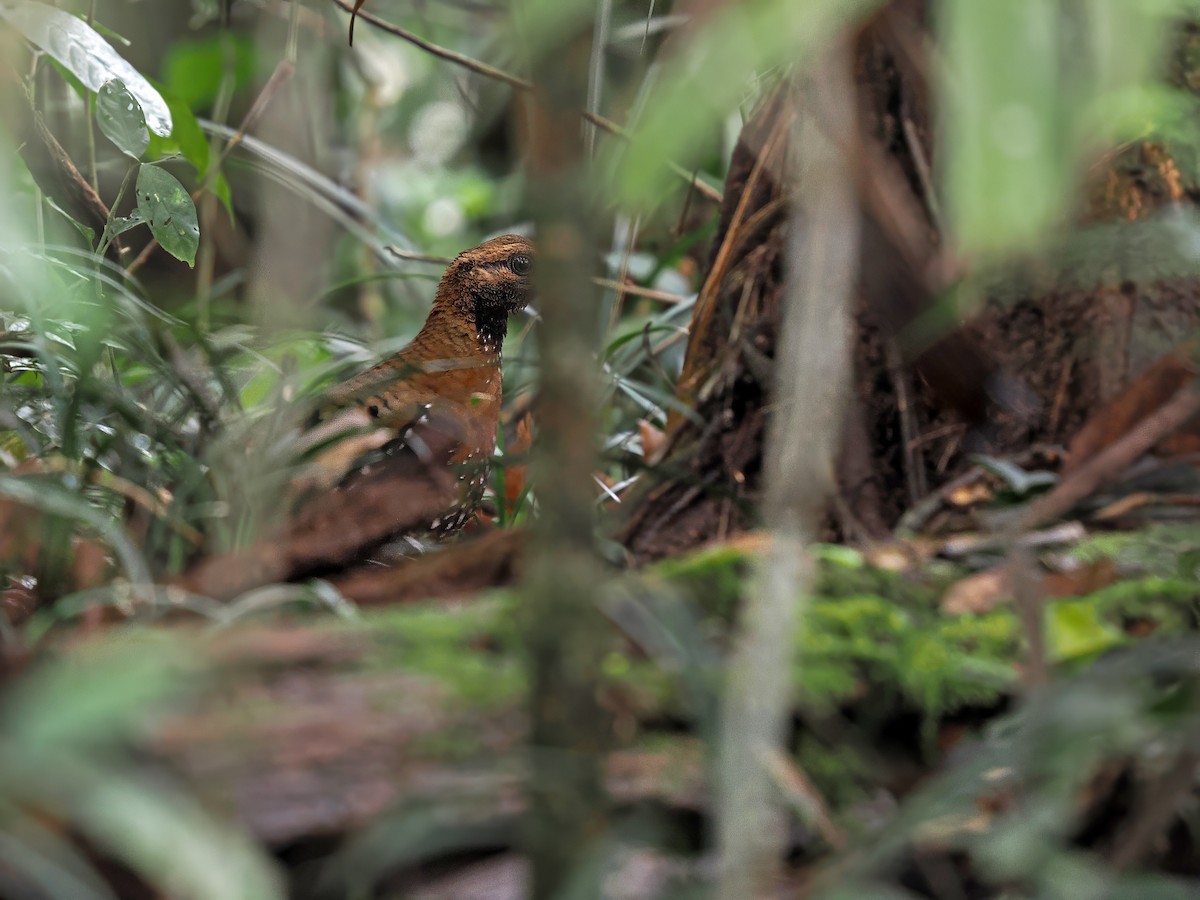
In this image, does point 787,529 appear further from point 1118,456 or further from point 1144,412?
point 1144,412

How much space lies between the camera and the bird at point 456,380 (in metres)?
2.40

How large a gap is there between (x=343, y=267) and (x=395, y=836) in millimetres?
5251

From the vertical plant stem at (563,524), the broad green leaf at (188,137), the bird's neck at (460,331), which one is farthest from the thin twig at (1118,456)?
the broad green leaf at (188,137)

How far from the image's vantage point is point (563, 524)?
92 cm

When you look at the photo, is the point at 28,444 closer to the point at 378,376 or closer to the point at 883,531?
the point at 378,376

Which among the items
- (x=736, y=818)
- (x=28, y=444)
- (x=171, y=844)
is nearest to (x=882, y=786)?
(x=736, y=818)

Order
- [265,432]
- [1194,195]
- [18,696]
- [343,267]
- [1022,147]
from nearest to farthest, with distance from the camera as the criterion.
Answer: [1022,147], [18,696], [1194,195], [265,432], [343,267]

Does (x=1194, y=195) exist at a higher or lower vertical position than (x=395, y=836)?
higher

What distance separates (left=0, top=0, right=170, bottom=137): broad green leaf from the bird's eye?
1.18 m

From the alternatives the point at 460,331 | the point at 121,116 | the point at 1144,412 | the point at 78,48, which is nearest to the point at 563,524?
the point at 1144,412

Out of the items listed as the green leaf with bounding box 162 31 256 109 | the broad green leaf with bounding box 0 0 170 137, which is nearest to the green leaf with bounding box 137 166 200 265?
the broad green leaf with bounding box 0 0 170 137

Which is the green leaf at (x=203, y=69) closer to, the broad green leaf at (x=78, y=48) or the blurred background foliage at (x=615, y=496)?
the blurred background foliage at (x=615, y=496)

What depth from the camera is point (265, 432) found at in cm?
203

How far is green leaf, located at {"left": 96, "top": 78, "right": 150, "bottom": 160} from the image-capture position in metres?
2.24
